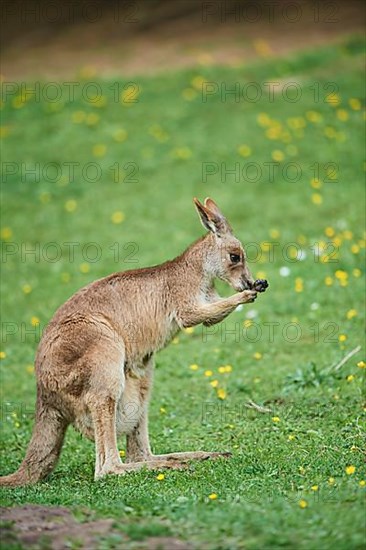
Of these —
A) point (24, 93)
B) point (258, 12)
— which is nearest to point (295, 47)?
point (258, 12)

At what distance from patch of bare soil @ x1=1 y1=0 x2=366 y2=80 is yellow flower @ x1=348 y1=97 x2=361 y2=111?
2.40 metres

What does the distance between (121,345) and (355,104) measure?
924 centimetres

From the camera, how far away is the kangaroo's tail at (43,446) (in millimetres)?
6836

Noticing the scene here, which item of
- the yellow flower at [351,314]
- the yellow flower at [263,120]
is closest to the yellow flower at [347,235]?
the yellow flower at [351,314]

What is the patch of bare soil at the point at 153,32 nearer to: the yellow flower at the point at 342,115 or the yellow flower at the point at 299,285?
the yellow flower at the point at 342,115

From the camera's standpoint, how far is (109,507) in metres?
5.54

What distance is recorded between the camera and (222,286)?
448 inches

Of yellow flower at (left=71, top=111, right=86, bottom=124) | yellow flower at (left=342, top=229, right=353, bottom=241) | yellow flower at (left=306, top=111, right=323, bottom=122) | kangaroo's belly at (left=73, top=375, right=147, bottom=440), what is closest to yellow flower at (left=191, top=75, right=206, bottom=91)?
yellow flower at (left=71, top=111, right=86, bottom=124)

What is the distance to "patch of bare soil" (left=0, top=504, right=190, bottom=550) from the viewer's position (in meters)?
4.98

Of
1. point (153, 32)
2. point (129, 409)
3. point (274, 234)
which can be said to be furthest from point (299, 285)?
point (153, 32)

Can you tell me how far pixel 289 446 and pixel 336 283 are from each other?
4.02m

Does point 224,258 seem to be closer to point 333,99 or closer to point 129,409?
point 129,409

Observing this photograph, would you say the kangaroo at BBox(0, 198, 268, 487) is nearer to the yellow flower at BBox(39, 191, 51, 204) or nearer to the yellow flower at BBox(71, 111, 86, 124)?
the yellow flower at BBox(39, 191, 51, 204)

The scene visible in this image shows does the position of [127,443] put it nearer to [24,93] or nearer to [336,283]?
[336,283]
